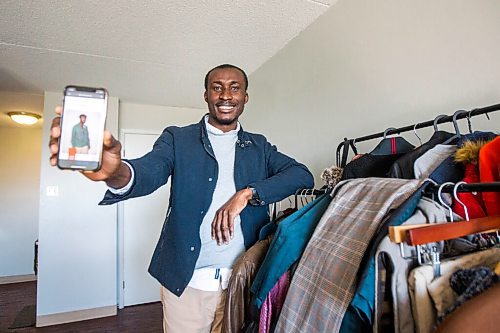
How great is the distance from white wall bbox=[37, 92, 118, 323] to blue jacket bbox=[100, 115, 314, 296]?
2.36 m

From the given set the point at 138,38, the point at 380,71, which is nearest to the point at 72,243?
the point at 138,38

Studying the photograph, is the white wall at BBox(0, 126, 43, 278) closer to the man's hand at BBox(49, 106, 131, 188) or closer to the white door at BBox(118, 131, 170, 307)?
the white door at BBox(118, 131, 170, 307)

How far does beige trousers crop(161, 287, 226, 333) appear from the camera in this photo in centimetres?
106

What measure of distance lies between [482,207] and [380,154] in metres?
0.35

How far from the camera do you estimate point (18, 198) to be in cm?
466

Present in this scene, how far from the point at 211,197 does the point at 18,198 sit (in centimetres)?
482

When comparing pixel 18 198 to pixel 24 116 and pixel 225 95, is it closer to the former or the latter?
pixel 24 116

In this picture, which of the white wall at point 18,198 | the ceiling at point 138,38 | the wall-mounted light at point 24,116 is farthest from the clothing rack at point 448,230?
the white wall at point 18,198

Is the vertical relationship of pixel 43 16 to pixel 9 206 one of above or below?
above

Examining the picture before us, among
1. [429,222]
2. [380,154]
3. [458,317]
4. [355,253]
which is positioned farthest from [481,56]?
[458,317]

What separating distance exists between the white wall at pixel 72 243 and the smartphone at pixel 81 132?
2825mm

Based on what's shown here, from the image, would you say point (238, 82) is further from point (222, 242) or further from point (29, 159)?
point (29, 159)

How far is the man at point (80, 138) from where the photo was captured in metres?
0.57

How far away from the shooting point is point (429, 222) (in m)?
0.61
